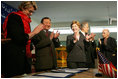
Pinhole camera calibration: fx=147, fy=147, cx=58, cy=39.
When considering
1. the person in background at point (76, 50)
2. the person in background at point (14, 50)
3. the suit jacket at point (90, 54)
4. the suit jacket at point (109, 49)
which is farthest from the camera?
the suit jacket at point (109, 49)

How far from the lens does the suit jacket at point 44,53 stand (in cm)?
160

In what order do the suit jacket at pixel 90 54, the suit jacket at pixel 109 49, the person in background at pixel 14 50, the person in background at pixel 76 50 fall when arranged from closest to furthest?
1. the person in background at pixel 14 50
2. the person in background at pixel 76 50
3. the suit jacket at pixel 90 54
4. the suit jacket at pixel 109 49

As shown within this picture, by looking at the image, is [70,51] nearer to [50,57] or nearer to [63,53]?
[50,57]

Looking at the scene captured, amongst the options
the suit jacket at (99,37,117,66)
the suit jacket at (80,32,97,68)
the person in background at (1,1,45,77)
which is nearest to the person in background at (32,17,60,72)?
the person in background at (1,1,45,77)

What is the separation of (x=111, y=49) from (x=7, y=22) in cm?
195

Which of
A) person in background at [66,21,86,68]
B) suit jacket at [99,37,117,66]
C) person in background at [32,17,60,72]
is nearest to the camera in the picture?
person in background at [32,17,60,72]

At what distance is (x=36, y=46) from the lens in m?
1.64

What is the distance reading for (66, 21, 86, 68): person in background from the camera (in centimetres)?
177

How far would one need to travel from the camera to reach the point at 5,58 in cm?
120

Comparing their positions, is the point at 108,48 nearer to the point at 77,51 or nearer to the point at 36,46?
the point at 77,51

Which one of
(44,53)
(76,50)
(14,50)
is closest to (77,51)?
(76,50)

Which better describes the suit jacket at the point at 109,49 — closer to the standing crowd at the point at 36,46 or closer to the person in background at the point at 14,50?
the standing crowd at the point at 36,46

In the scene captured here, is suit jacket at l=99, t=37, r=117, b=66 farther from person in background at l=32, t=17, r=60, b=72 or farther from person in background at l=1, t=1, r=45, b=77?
person in background at l=1, t=1, r=45, b=77

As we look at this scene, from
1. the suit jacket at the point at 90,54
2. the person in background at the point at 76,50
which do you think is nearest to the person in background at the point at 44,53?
the person in background at the point at 76,50
